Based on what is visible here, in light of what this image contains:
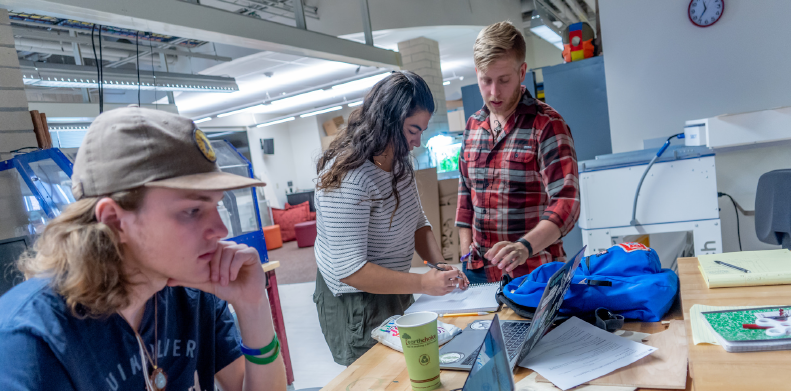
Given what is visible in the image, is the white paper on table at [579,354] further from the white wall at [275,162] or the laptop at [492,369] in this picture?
the white wall at [275,162]

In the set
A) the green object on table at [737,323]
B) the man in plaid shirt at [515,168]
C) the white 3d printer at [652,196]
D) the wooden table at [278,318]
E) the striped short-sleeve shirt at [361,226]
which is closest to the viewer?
the green object on table at [737,323]

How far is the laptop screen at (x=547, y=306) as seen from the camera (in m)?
0.94

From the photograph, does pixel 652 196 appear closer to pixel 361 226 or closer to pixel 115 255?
pixel 361 226

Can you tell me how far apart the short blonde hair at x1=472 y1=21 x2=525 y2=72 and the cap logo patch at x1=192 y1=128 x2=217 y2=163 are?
1172 mm

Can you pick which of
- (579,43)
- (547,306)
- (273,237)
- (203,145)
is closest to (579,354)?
(547,306)

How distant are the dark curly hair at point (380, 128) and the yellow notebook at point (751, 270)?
91cm

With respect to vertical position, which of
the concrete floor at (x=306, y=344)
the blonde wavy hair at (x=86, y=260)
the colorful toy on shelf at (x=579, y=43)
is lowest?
the concrete floor at (x=306, y=344)

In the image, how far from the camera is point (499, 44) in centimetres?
176

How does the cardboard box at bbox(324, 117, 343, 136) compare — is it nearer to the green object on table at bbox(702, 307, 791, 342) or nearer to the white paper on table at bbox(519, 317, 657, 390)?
the white paper on table at bbox(519, 317, 657, 390)

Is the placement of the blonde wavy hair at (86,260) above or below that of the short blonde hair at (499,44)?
below

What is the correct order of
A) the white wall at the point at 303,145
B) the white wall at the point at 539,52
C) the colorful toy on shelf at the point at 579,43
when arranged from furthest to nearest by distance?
1. the white wall at the point at 303,145
2. the white wall at the point at 539,52
3. the colorful toy on shelf at the point at 579,43

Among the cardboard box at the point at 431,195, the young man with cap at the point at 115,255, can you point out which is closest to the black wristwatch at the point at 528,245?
the young man with cap at the point at 115,255

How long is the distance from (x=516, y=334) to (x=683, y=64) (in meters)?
3.57

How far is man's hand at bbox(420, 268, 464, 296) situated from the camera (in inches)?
55.8
